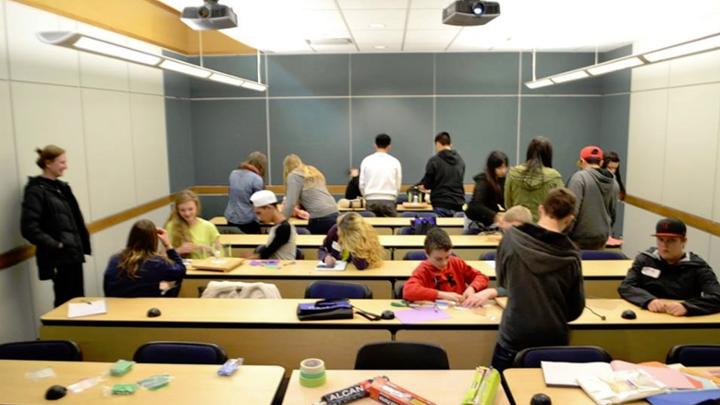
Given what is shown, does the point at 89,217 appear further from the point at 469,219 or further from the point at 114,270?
the point at 469,219

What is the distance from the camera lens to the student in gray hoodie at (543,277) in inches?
112

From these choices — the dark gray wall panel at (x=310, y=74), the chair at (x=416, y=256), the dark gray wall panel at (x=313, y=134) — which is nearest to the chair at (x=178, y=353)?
the chair at (x=416, y=256)

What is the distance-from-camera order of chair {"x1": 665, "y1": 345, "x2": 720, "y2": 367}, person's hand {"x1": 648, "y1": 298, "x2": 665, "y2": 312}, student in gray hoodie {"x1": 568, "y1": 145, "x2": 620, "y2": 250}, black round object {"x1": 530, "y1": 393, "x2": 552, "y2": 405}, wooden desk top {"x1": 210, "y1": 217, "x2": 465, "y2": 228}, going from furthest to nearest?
wooden desk top {"x1": 210, "y1": 217, "x2": 465, "y2": 228} → student in gray hoodie {"x1": 568, "y1": 145, "x2": 620, "y2": 250} → person's hand {"x1": 648, "y1": 298, "x2": 665, "y2": 312} → chair {"x1": 665, "y1": 345, "x2": 720, "y2": 367} → black round object {"x1": 530, "y1": 393, "x2": 552, "y2": 405}

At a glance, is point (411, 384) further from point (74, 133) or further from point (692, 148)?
point (692, 148)

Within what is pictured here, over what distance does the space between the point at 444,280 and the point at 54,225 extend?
3505 millimetres

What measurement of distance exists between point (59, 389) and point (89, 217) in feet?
13.4

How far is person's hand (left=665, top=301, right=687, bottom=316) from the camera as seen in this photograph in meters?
3.45

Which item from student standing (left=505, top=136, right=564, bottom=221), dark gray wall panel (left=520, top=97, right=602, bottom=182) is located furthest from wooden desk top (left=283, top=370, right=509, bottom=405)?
dark gray wall panel (left=520, top=97, right=602, bottom=182)

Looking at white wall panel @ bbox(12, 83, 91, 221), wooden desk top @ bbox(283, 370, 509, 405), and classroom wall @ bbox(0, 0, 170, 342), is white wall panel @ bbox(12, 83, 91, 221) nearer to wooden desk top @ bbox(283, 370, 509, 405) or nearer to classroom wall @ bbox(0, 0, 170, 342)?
classroom wall @ bbox(0, 0, 170, 342)

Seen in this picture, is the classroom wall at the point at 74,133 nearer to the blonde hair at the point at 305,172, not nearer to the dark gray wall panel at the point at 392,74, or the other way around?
the blonde hair at the point at 305,172

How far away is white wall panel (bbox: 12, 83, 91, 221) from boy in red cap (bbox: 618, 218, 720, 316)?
5.35m

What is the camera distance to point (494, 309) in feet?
11.9

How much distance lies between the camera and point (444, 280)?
3.86 m

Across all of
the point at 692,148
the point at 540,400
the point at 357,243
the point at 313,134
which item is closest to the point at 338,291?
the point at 357,243
